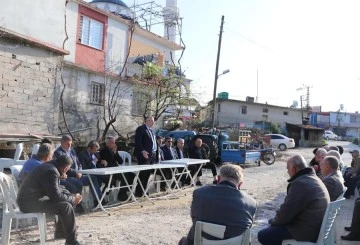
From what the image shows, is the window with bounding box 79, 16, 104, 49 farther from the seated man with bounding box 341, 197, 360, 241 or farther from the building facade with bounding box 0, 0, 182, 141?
the seated man with bounding box 341, 197, 360, 241

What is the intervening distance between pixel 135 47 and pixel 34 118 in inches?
481

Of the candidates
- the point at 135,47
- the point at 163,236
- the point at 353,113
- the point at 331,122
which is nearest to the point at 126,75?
the point at 135,47

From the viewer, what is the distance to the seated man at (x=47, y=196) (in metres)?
4.62

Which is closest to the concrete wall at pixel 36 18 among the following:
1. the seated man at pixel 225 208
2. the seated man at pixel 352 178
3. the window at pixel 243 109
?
the seated man at pixel 352 178

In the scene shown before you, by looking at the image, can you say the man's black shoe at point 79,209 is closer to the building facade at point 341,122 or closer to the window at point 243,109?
the window at point 243,109

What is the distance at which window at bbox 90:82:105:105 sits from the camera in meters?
18.4

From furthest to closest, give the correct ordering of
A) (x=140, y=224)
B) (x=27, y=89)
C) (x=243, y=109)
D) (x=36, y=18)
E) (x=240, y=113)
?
(x=243, y=109) < (x=240, y=113) < (x=36, y=18) < (x=27, y=89) < (x=140, y=224)

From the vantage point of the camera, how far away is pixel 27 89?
43.4 feet

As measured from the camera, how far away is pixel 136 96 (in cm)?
2012

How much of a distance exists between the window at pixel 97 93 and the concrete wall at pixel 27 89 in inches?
146

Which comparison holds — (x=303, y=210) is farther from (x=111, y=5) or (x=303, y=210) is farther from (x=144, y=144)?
(x=111, y=5)

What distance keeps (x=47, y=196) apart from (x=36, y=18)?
12.2 metres

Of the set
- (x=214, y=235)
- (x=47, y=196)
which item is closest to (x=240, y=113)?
(x=47, y=196)

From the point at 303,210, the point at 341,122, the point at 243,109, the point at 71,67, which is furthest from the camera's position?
the point at 341,122
